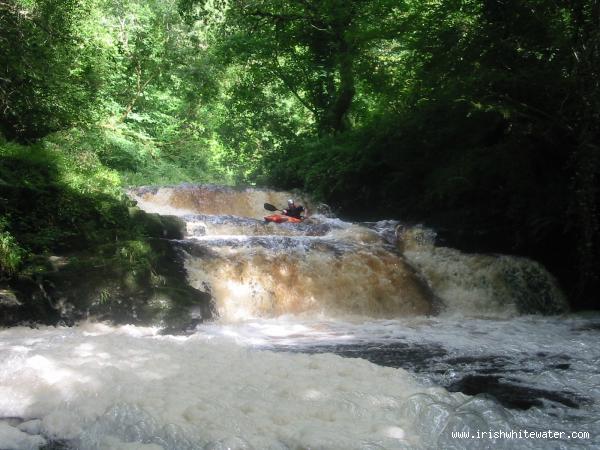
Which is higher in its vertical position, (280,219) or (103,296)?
(280,219)

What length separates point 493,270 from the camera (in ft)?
26.7

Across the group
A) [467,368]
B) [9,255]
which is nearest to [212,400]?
[467,368]

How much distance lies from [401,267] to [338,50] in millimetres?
8057

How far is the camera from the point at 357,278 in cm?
767

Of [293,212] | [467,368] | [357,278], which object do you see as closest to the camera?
[467,368]

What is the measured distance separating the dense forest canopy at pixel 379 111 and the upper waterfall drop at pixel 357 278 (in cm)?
53

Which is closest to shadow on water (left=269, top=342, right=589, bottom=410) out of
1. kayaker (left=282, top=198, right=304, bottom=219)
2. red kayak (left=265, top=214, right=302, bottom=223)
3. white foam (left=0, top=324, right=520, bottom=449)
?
white foam (left=0, top=324, right=520, bottom=449)

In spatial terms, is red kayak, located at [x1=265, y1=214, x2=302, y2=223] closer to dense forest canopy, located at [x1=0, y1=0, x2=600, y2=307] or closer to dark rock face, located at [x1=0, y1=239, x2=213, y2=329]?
dense forest canopy, located at [x1=0, y1=0, x2=600, y2=307]

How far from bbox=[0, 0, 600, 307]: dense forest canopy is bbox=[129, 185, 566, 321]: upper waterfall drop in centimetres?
53

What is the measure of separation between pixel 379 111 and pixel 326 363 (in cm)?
1027

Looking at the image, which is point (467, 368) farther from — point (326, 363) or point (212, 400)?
point (212, 400)

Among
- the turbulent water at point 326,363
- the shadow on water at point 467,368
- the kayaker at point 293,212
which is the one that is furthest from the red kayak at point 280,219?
the shadow on water at point 467,368

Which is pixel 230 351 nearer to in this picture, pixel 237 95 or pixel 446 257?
pixel 446 257

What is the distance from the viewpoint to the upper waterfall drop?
7.21 meters
